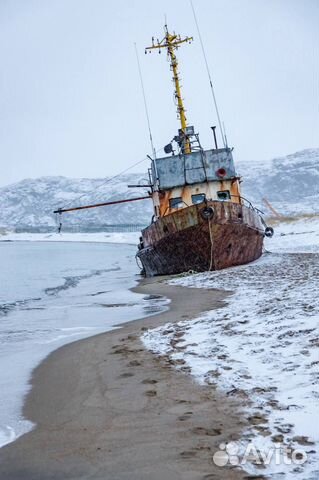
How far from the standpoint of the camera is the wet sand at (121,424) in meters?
2.55

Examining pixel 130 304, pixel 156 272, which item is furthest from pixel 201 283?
pixel 156 272

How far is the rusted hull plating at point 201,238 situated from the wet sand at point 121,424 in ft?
37.4

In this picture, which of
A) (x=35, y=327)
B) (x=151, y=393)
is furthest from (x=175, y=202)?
(x=151, y=393)

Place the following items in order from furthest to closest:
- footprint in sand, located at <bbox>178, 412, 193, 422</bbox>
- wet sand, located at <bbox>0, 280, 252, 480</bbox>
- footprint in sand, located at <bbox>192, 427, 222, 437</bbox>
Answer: footprint in sand, located at <bbox>178, 412, 193, 422</bbox>, footprint in sand, located at <bbox>192, 427, 222, 437</bbox>, wet sand, located at <bbox>0, 280, 252, 480</bbox>

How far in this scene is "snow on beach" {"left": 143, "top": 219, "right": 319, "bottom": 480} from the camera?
269 cm

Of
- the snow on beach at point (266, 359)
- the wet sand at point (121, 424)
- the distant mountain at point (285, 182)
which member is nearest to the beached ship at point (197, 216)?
the snow on beach at point (266, 359)

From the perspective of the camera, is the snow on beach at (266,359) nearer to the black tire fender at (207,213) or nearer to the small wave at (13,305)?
the small wave at (13,305)

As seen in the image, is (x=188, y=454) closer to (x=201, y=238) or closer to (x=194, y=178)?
(x=201, y=238)

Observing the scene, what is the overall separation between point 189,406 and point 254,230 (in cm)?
1634

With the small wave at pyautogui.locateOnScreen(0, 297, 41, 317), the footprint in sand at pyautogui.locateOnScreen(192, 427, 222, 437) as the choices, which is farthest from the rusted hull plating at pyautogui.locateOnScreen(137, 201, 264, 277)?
the footprint in sand at pyautogui.locateOnScreen(192, 427, 222, 437)

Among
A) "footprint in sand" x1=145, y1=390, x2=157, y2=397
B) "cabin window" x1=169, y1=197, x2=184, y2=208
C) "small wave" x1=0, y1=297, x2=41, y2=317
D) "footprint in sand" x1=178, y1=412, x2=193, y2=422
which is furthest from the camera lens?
"cabin window" x1=169, y1=197, x2=184, y2=208

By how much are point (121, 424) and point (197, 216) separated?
13.4 m

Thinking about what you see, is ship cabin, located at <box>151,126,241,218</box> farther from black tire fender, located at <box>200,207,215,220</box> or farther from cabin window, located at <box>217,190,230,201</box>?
black tire fender, located at <box>200,207,215,220</box>

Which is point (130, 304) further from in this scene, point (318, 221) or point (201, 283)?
point (318, 221)
